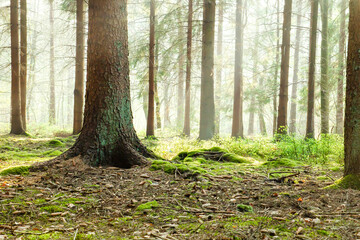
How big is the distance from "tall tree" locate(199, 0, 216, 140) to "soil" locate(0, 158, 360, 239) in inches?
282

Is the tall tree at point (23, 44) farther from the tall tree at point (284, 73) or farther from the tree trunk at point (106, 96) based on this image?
the tall tree at point (284, 73)

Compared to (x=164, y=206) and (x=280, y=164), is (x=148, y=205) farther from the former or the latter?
(x=280, y=164)

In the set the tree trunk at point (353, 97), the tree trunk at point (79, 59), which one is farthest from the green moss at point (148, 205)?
the tree trunk at point (79, 59)

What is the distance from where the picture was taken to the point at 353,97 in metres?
3.98

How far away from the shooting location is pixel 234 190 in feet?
14.4

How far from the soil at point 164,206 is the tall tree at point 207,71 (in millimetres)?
7162

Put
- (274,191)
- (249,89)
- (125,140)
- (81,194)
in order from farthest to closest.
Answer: (249,89) → (125,140) → (274,191) → (81,194)

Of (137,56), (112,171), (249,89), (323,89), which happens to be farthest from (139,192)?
(249,89)

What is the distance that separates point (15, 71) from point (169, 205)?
12403 mm

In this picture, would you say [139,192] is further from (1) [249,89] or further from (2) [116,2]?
(1) [249,89]

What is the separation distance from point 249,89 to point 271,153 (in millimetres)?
10892

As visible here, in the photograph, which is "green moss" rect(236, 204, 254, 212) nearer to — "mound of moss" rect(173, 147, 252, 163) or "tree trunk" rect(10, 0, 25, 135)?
"mound of moss" rect(173, 147, 252, 163)

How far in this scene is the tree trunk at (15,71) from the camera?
41.8 feet

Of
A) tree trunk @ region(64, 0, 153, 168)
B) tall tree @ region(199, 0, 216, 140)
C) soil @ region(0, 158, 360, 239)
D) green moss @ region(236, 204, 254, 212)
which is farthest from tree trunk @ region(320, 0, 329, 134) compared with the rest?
green moss @ region(236, 204, 254, 212)
